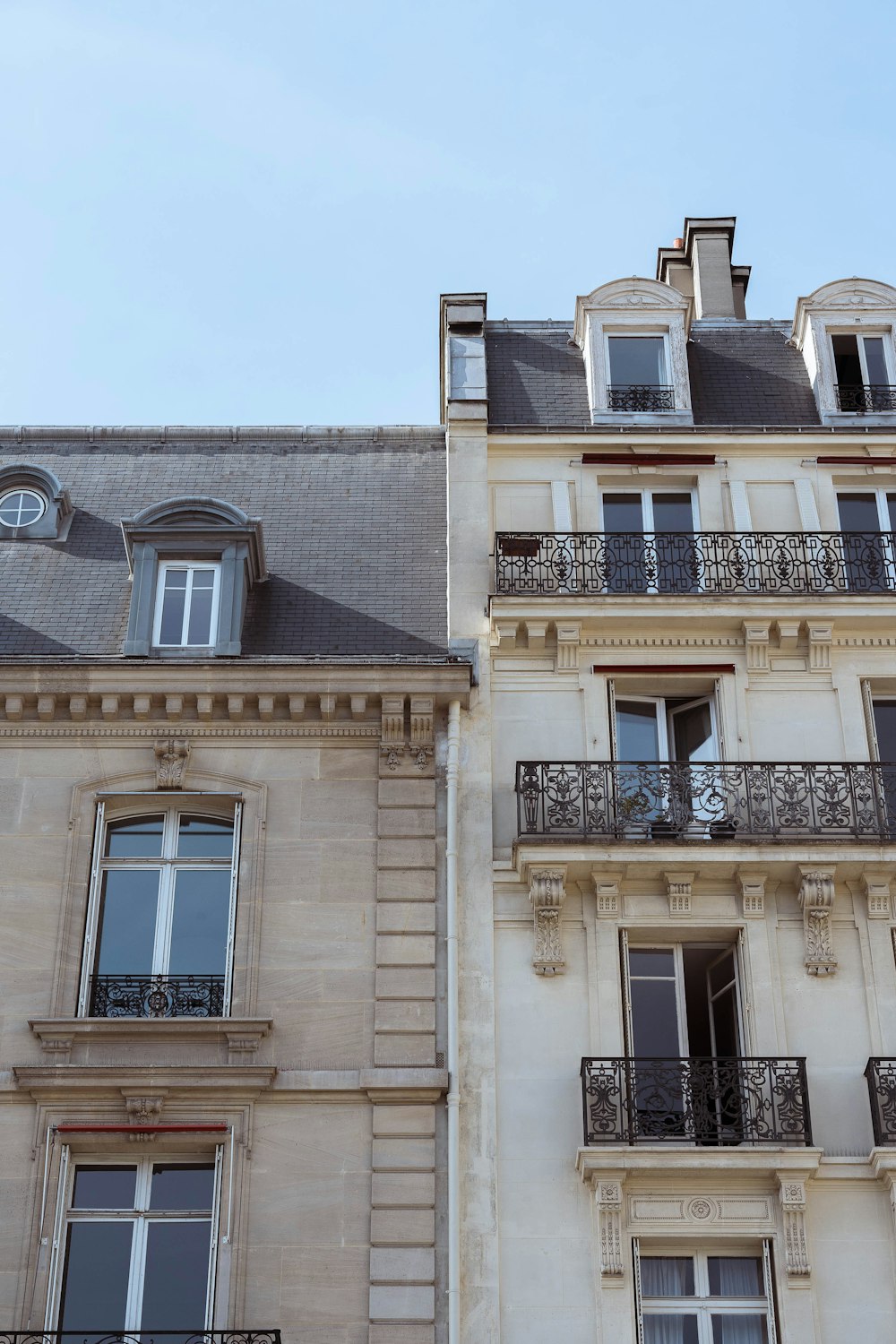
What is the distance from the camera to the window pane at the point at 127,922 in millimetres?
16000

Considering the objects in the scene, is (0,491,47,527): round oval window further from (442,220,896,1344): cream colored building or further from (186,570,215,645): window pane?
(442,220,896,1344): cream colored building

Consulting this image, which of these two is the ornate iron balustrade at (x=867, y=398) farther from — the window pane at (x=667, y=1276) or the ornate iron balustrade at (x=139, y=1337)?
the ornate iron balustrade at (x=139, y=1337)

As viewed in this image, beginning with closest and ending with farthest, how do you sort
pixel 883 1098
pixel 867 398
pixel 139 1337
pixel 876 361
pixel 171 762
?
pixel 139 1337 → pixel 883 1098 → pixel 171 762 → pixel 867 398 → pixel 876 361

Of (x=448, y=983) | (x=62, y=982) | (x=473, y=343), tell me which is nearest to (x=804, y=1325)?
(x=448, y=983)

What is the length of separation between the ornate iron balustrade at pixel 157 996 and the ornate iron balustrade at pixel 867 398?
8926 millimetres

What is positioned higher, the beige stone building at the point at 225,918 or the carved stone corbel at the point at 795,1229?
the beige stone building at the point at 225,918

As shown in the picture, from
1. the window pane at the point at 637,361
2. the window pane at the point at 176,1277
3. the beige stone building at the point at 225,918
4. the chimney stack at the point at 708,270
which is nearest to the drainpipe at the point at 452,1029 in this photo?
the beige stone building at the point at 225,918

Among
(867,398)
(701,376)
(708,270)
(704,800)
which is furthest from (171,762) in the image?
(708,270)

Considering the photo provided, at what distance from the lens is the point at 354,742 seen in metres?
17.0

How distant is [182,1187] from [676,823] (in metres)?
5.13

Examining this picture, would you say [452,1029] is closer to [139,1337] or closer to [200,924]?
[200,924]

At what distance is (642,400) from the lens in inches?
776

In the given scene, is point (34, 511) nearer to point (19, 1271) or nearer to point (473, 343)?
point (473, 343)

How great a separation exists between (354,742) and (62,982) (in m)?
3.30
